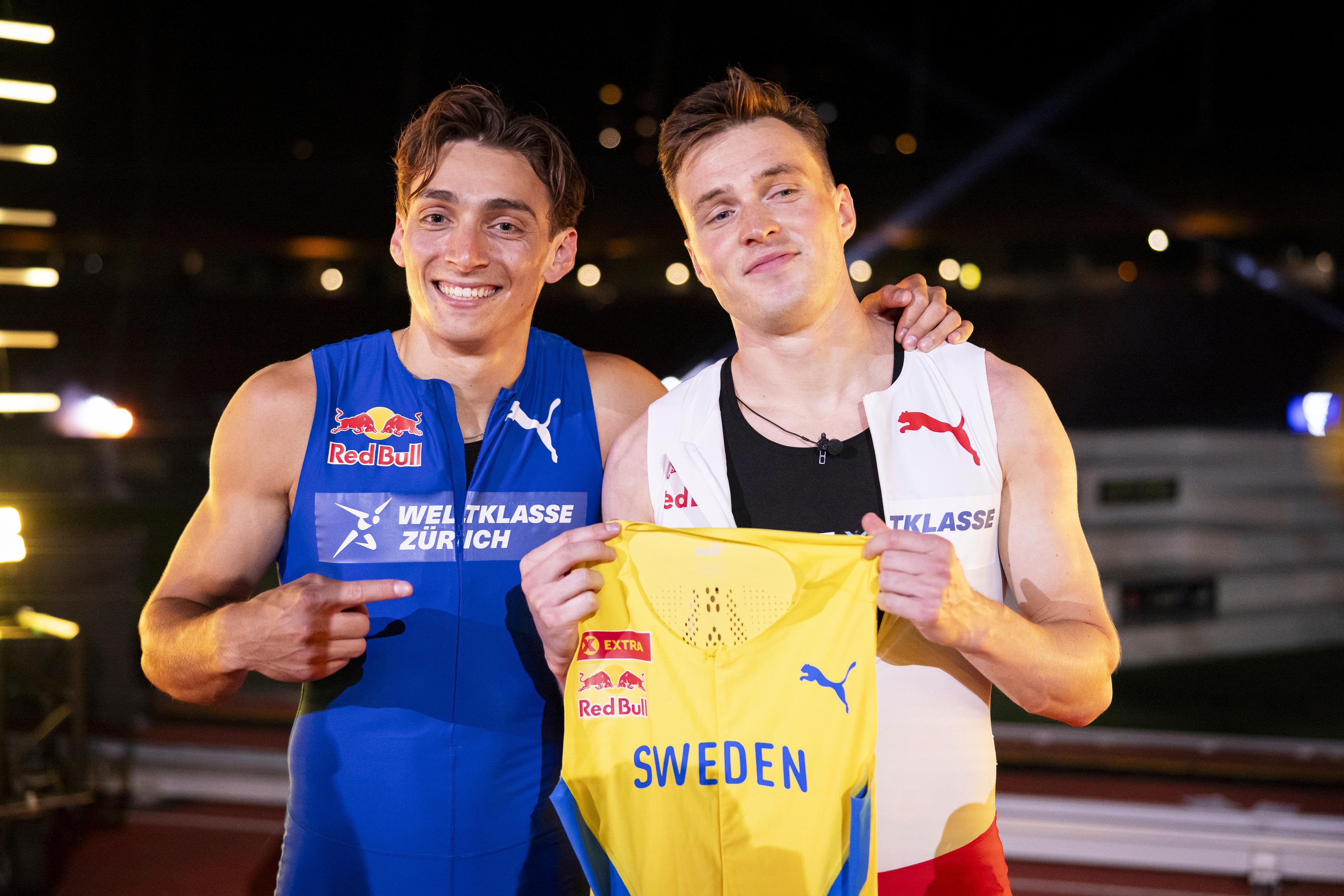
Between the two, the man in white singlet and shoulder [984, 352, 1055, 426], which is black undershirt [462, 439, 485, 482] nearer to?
the man in white singlet

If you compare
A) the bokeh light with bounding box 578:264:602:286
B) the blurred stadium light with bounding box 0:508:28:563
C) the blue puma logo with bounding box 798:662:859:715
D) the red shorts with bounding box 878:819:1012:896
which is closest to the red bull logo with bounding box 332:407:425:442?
the blue puma logo with bounding box 798:662:859:715

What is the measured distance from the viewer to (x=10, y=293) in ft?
34.1

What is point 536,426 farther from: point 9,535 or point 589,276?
point 589,276

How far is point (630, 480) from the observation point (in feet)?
5.78

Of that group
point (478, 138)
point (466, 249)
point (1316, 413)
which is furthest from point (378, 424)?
point (1316, 413)

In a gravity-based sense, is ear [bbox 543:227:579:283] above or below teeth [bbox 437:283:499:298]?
above

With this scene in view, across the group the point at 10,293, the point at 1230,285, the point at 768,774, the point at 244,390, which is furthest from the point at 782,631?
the point at 10,293

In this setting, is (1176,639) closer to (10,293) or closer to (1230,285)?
(1230,285)

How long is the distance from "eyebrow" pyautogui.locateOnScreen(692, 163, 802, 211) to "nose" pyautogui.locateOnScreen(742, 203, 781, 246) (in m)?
0.08

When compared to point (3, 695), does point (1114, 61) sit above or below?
above

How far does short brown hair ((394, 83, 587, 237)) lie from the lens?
1.83 metres

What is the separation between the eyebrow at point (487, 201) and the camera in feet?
5.87

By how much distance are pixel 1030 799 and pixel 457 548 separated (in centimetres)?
349

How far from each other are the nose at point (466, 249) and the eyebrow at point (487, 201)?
0.06 m
